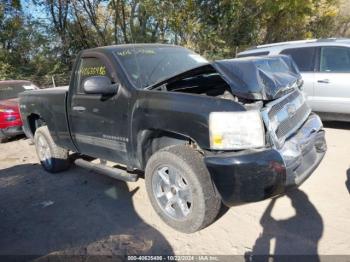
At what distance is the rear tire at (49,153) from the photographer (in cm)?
540

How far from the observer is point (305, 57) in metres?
6.75

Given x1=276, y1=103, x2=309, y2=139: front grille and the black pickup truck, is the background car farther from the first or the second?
x1=276, y1=103, x2=309, y2=139: front grille

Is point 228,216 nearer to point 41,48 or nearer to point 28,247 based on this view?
point 28,247

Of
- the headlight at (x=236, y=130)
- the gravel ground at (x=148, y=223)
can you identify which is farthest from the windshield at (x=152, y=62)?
the gravel ground at (x=148, y=223)

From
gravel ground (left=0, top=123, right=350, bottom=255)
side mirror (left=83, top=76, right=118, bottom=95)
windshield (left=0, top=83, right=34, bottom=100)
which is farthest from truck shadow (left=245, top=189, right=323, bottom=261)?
windshield (left=0, top=83, right=34, bottom=100)

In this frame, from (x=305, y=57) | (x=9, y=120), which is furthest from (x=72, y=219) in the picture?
(x=305, y=57)

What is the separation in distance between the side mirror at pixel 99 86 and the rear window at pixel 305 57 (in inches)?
175

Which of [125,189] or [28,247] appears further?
[125,189]

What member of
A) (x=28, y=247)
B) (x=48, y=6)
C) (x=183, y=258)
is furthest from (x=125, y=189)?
(x=48, y=6)

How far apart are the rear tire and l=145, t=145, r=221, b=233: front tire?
7.90ft

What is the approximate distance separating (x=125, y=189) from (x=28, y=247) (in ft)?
4.83

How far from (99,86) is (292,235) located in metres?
2.48

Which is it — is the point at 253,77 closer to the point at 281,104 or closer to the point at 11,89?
the point at 281,104

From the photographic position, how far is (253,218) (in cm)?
351
